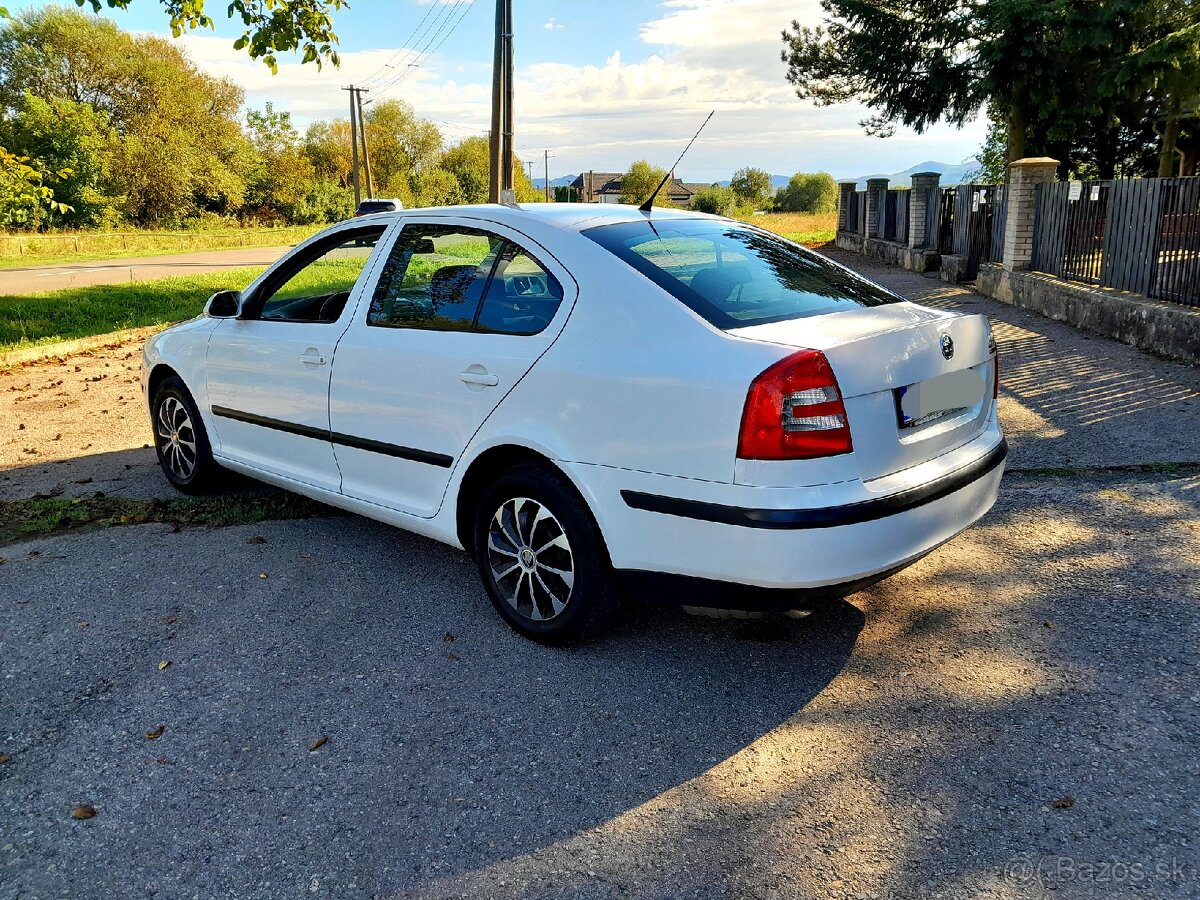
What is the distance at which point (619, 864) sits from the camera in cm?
243

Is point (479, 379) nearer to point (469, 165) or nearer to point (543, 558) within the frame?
point (543, 558)

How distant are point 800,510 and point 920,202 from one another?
19.4m

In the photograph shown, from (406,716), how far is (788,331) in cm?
187

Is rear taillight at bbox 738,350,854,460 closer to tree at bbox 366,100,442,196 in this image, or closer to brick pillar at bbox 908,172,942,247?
brick pillar at bbox 908,172,942,247

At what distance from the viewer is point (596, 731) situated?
3.07 m

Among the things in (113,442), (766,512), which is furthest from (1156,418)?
(113,442)

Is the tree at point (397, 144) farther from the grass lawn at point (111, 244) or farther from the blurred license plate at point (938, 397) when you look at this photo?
the blurred license plate at point (938, 397)

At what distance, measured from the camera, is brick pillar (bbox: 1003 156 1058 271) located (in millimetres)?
13891

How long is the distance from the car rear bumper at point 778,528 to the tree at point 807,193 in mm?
120460

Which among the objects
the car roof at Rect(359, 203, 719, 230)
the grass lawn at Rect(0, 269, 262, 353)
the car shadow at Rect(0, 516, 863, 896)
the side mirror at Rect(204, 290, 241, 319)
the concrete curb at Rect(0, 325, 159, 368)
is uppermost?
the car roof at Rect(359, 203, 719, 230)

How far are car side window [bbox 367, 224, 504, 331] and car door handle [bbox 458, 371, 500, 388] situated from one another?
223 mm

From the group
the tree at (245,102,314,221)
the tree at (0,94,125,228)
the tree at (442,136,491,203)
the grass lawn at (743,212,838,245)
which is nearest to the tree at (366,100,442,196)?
the tree at (442,136,491,203)

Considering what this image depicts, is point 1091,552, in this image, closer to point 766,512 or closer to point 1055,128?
point 766,512

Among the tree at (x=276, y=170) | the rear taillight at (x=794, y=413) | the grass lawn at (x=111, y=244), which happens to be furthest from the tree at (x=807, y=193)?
the rear taillight at (x=794, y=413)
